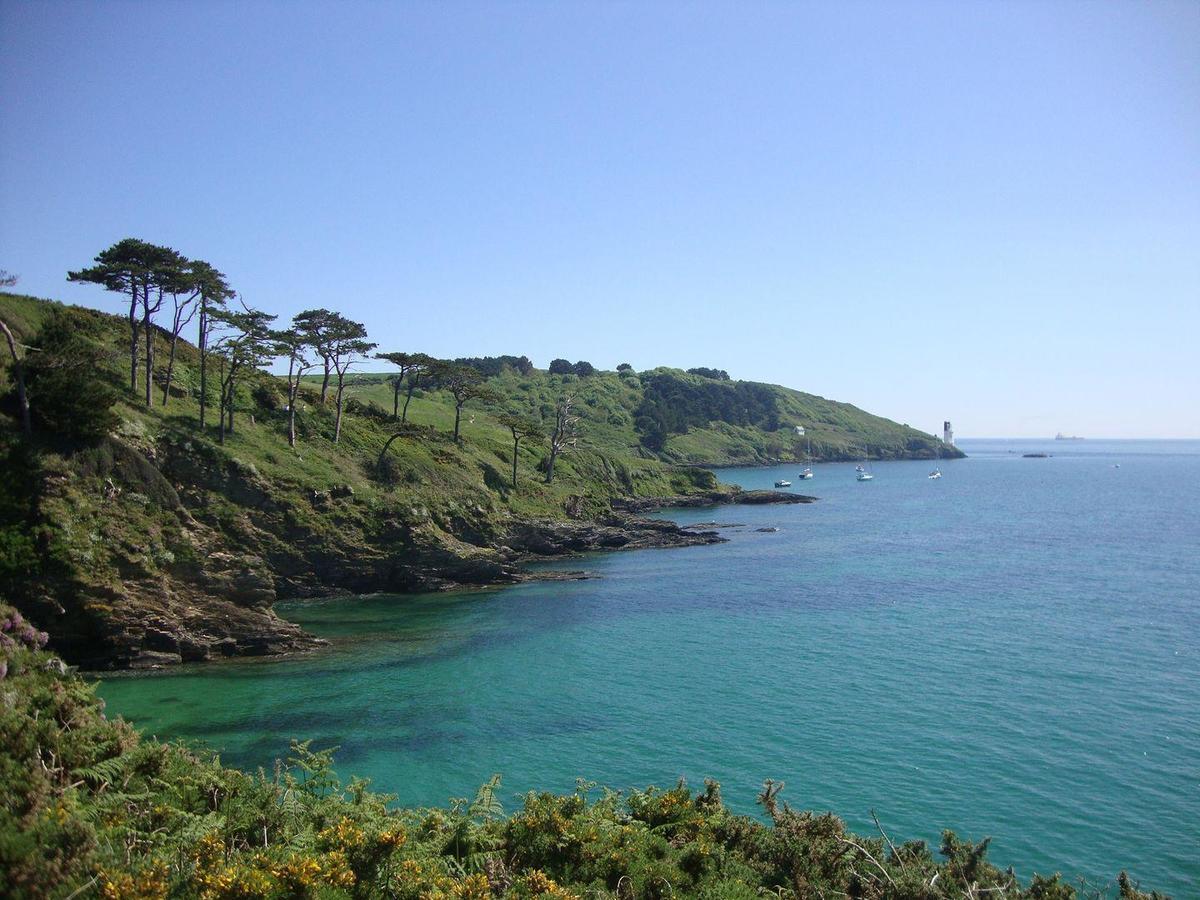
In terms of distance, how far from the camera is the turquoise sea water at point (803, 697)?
23859 mm

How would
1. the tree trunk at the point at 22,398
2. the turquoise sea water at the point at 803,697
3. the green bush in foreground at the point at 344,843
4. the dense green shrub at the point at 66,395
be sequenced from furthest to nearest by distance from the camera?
1. the dense green shrub at the point at 66,395
2. the tree trunk at the point at 22,398
3. the turquoise sea water at the point at 803,697
4. the green bush in foreground at the point at 344,843

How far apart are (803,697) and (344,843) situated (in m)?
26.7

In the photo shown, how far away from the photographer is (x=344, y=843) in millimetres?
10359

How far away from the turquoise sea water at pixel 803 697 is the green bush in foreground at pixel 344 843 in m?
9.34

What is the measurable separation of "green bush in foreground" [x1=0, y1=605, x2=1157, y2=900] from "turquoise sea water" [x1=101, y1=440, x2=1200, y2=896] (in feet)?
30.6

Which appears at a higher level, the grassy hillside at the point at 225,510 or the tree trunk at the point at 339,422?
the tree trunk at the point at 339,422

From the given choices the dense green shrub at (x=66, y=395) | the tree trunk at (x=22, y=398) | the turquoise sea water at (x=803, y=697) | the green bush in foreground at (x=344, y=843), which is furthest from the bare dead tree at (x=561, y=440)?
the green bush in foreground at (x=344, y=843)

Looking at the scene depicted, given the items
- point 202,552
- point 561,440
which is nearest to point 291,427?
point 202,552

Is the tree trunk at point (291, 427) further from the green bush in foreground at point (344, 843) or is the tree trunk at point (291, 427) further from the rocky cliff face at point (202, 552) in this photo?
the green bush in foreground at point (344, 843)

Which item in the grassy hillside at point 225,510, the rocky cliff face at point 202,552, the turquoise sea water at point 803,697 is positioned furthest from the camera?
the grassy hillside at point 225,510

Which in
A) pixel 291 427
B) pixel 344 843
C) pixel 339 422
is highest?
pixel 339 422

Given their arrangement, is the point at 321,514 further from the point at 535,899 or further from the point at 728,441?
the point at 728,441

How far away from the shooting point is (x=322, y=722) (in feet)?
97.1

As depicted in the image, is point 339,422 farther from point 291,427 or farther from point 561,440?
point 561,440
